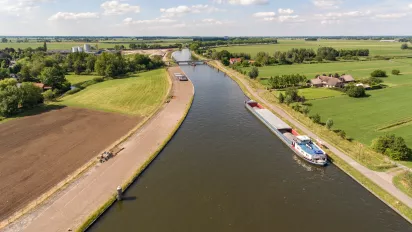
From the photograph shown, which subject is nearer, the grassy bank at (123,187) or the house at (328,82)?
the grassy bank at (123,187)

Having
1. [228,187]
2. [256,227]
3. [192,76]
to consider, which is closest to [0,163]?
[228,187]

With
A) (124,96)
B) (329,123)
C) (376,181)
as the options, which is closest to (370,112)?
(329,123)

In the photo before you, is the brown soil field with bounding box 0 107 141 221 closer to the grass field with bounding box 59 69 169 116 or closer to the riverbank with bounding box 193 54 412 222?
the grass field with bounding box 59 69 169 116

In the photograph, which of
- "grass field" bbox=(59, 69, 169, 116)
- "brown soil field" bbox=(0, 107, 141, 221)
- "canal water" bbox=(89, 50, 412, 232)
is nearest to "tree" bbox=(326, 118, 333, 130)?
"canal water" bbox=(89, 50, 412, 232)

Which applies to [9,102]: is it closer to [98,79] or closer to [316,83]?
[98,79]

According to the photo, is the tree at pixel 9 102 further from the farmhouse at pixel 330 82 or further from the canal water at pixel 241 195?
the farmhouse at pixel 330 82

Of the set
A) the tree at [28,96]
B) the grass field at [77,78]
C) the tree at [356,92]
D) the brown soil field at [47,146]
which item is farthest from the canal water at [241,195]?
the grass field at [77,78]
